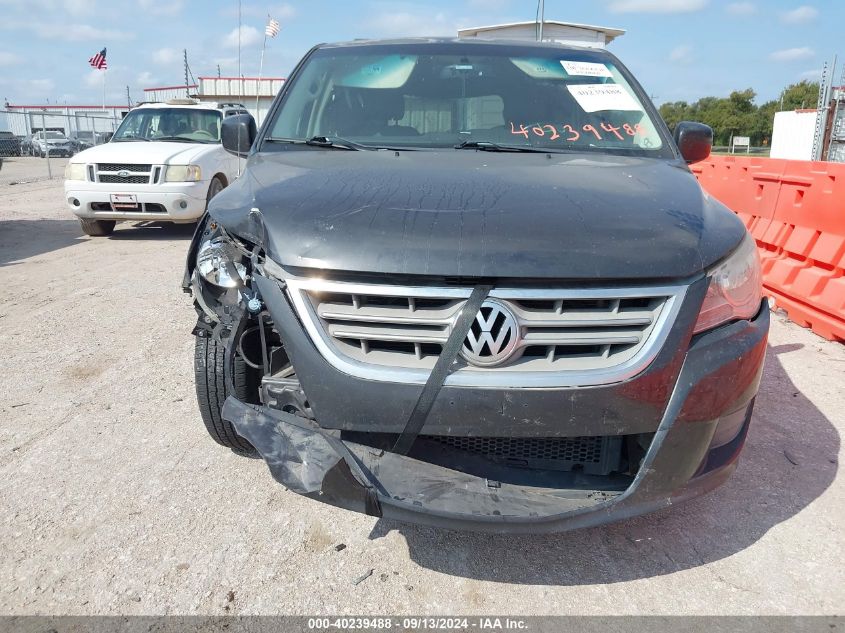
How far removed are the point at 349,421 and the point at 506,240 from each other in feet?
2.31

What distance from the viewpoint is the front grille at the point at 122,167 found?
8422mm

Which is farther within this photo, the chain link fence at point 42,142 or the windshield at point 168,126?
the chain link fence at point 42,142

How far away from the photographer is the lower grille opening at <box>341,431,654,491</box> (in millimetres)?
2090

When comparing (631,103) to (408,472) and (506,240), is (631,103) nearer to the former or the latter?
(506,240)

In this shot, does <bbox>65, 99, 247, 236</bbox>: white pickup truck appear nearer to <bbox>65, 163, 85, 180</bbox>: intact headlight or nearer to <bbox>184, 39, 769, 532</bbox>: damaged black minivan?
<bbox>65, 163, 85, 180</bbox>: intact headlight

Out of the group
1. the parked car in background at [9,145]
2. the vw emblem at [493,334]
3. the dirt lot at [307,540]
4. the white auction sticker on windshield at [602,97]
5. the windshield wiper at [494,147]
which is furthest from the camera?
the parked car in background at [9,145]

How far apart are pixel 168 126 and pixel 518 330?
918 cm

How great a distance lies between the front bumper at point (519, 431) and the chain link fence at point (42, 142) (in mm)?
9551

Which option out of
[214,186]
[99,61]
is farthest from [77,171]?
[99,61]

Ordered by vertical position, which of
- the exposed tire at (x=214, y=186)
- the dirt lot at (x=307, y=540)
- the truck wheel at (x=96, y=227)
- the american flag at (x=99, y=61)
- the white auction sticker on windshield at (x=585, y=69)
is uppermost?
the american flag at (x=99, y=61)

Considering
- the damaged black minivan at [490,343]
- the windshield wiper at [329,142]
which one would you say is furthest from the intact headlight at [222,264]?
the windshield wiper at [329,142]

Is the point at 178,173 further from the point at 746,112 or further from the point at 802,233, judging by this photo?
the point at 746,112

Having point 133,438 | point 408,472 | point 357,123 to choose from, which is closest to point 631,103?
point 357,123

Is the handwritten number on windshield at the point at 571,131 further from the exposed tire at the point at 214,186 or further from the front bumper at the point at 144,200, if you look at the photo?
the exposed tire at the point at 214,186
